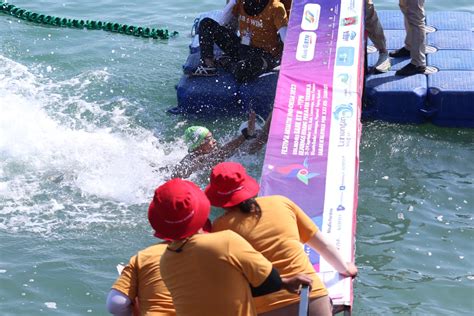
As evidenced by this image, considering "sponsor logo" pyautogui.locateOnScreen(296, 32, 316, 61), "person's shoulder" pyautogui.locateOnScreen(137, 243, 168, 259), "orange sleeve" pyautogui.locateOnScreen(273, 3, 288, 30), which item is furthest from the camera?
"orange sleeve" pyautogui.locateOnScreen(273, 3, 288, 30)

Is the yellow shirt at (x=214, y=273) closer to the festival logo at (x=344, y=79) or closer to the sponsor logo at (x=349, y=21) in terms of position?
the festival logo at (x=344, y=79)

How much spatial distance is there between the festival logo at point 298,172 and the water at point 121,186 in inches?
32.4

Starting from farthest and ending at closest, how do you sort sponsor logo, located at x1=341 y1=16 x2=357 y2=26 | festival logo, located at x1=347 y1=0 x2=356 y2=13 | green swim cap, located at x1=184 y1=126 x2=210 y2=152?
festival logo, located at x1=347 y1=0 x2=356 y2=13 → sponsor logo, located at x1=341 y1=16 x2=357 y2=26 → green swim cap, located at x1=184 y1=126 x2=210 y2=152

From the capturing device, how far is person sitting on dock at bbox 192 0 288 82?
27.8 feet

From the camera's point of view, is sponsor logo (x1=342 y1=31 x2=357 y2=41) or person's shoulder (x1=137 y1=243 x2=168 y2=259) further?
sponsor logo (x1=342 y1=31 x2=357 y2=41)

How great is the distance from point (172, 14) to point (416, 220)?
6.24 metres

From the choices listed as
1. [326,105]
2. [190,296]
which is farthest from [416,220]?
[190,296]

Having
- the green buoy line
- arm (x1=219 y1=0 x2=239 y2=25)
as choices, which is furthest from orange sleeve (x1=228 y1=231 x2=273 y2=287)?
the green buoy line

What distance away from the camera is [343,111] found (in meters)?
6.80

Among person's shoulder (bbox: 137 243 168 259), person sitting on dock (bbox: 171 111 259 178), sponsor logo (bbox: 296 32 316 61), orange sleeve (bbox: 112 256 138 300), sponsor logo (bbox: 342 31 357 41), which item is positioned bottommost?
person sitting on dock (bbox: 171 111 259 178)

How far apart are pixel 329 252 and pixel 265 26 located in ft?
Result: 14.6

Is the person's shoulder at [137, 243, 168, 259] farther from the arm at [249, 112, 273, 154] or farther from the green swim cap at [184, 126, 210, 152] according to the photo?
the arm at [249, 112, 273, 154]

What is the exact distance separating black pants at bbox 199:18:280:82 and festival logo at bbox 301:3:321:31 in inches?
28.2

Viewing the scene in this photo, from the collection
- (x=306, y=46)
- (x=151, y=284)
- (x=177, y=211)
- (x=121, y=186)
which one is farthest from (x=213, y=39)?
(x=177, y=211)
